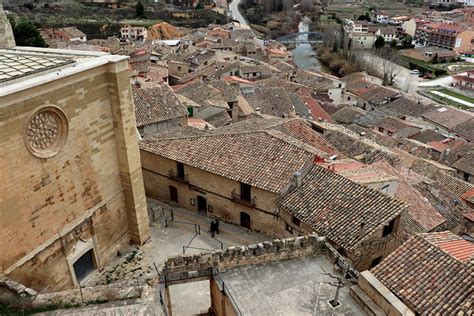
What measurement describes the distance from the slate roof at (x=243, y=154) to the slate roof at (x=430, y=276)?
255 inches

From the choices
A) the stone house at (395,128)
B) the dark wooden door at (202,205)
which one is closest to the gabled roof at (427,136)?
the stone house at (395,128)

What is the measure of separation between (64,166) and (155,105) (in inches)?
695

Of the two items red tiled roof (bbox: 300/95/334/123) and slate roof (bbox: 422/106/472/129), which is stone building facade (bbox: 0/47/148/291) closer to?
red tiled roof (bbox: 300/95/334/123)

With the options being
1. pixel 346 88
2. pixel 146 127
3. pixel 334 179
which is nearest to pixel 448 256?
pixel 334 179

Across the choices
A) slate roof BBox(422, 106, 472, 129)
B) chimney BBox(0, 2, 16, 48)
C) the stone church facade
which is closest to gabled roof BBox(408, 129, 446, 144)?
slate roof BBox(422, 106, 472, 129)

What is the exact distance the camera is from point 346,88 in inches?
3017

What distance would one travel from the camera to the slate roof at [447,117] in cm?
6119

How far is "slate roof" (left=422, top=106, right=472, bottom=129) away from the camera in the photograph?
61.2 m

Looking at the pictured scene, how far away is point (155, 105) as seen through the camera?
3212cm

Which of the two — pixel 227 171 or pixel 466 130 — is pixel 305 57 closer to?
pixel 466 130

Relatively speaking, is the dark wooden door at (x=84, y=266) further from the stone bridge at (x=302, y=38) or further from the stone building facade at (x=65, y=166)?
the stone bridge at (x=302, y=38)

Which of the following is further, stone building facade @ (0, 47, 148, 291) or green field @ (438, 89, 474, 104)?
green field @ (438, 89, 474, 104)

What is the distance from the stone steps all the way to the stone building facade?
9808mm

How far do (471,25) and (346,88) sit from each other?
76114 millimetres
